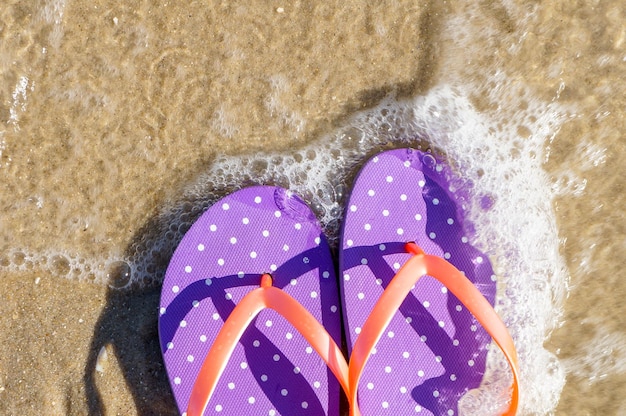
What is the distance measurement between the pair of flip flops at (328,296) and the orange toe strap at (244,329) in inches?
3.0

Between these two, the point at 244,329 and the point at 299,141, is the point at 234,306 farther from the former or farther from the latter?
the point at 299,141

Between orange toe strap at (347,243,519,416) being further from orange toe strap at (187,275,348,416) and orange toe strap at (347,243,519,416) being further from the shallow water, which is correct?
the shallow water

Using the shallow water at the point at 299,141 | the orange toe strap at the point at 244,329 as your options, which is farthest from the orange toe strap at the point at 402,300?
the shallow water at the point at 299,141

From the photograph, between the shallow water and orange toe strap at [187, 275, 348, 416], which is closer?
orange toe strap at [187, 275, 348, 416]

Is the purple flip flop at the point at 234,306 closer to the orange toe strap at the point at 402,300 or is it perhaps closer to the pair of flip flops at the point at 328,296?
the pair of flip flops at the point at 328,296

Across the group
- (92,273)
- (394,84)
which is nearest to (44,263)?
(92,273)

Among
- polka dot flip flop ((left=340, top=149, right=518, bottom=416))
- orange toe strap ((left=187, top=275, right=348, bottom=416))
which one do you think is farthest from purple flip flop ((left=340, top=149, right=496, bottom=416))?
orange toe strap ((left=187, top=275, right=348, bottom=416))

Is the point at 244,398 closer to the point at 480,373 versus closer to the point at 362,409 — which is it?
the point at 362,409

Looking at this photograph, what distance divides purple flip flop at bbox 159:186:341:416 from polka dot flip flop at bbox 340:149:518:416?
0.08 metres

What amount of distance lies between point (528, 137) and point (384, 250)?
1.21 ft

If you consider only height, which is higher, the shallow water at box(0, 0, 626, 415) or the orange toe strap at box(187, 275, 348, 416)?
the shallow water at box(0, 0, 626, 415)

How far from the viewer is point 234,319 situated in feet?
2.95

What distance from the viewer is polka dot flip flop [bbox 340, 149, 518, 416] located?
3.33 ft

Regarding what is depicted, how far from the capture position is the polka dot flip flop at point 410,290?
1015 millimetres
